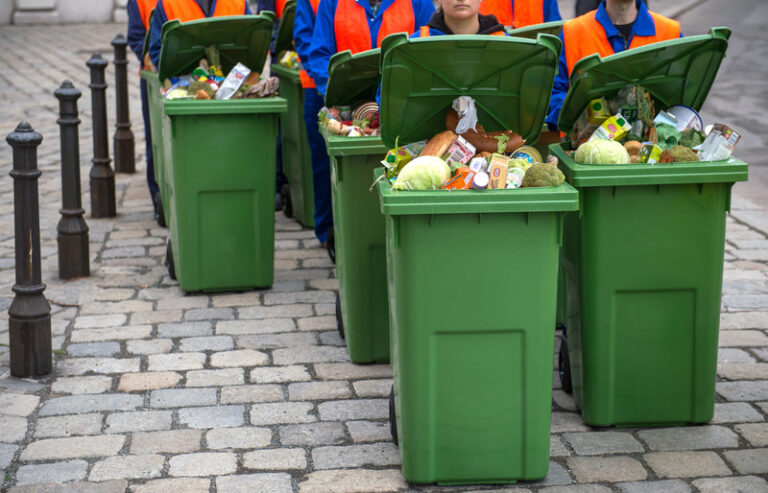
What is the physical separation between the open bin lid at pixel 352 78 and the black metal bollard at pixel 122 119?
4.29 meters

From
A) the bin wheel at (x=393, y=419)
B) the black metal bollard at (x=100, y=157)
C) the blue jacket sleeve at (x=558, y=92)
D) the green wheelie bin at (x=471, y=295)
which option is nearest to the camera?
the green wheelie bin at (x=471, y=295)

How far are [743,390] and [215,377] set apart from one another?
2403 mm

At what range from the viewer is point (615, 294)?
4371mm

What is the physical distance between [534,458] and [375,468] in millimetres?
610

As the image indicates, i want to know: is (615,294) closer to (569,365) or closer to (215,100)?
(569,365)

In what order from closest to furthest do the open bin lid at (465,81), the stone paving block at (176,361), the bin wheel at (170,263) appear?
the open bin lid at (465,81), the stone paving block at (176,361), the bin wheel at (170,263)

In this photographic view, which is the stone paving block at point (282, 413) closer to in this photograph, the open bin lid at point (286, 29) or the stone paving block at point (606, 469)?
the stone paving block at point (606, 469)

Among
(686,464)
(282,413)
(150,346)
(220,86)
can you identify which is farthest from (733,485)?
(220,86)

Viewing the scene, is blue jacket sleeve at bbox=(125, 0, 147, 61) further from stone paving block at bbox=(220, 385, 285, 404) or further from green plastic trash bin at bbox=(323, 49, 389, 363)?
stone paving block at bbox=(220, 385, 285, 404)

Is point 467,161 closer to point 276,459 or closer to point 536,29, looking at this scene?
point 276,459

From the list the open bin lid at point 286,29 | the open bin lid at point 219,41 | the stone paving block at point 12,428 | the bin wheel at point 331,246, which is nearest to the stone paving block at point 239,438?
the stone paving block at point 12,428

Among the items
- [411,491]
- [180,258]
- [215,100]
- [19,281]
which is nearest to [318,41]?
[215,100]

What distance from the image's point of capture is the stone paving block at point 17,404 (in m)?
4.73

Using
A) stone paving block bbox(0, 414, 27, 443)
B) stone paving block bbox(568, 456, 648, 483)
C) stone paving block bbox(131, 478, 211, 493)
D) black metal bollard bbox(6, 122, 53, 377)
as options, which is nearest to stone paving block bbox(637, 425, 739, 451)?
stone paving block bbox(568, 456, 648, 483)
